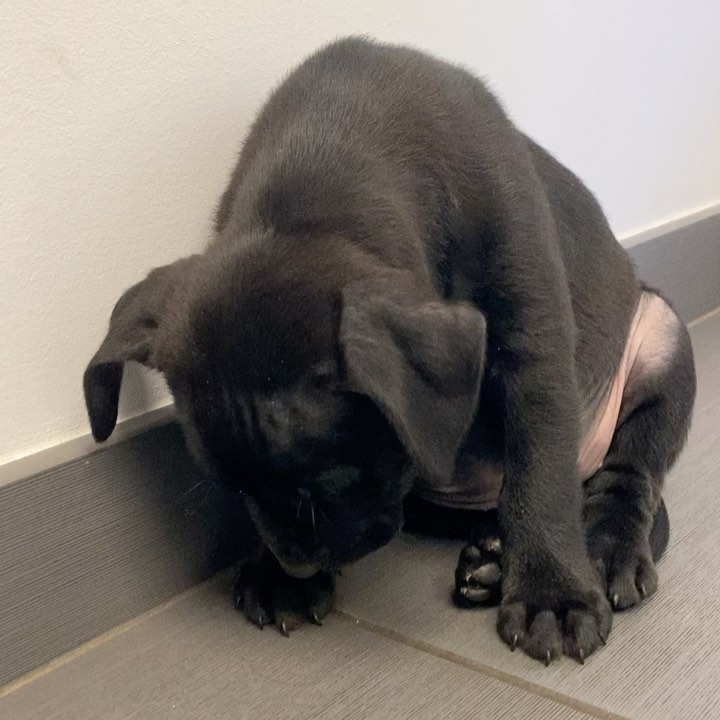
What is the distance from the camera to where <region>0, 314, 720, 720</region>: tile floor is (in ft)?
4.16

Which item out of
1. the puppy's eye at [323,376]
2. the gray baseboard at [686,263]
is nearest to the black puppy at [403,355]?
the puppy's eye at [323,376]

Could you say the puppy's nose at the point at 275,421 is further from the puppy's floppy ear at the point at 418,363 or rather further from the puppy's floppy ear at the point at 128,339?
the puppy's floppy ear at the point at 128,339

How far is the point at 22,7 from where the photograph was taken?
54.9 inches

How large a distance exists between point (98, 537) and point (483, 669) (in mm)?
687

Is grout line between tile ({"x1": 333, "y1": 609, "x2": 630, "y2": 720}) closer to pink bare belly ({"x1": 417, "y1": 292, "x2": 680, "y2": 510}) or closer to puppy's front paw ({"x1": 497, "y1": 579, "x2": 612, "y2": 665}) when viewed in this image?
puppy's front paw ({"x1": 497, "y1": 579, "x2": 612, "y2": 665})

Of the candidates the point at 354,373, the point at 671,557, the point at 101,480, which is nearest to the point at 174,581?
the point at 101,480

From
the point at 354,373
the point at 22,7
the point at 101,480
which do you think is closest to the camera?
the point at 354,373

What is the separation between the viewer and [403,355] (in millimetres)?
1129

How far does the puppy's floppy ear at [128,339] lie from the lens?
1336 millimetres

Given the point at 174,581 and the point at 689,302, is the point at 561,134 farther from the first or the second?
the point at 174,581

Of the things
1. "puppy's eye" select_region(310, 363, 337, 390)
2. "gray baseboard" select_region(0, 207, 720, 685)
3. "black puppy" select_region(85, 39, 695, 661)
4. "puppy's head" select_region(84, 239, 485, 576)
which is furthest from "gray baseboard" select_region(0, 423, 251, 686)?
"puppy's eye" select_region(310, 363, 337, 390)

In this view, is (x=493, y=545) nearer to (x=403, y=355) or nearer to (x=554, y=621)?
(x=554, y=621)

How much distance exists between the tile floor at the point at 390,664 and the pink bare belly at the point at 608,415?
126mm

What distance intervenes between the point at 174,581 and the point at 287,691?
427 millimetres
